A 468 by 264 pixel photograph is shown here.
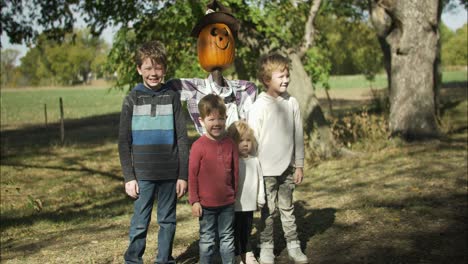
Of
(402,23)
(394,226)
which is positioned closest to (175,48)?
(402,23)

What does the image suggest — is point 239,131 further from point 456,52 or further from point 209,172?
point 456,52

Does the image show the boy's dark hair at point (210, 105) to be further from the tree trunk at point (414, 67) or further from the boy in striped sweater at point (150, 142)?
the tree trunk at point (414, 67)

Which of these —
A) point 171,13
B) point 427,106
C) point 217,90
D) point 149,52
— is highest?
point 171,13

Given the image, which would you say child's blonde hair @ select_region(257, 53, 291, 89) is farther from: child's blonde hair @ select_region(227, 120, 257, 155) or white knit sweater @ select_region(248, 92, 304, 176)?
child's blonde hair @ select_region(227, 120, 257, 155)

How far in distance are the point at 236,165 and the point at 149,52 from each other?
1041mm

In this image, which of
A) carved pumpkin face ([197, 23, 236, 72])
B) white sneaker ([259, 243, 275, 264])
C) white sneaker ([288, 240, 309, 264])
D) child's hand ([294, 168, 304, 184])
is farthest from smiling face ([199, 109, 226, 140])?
white sneaker ([288, 240, 309, 264])

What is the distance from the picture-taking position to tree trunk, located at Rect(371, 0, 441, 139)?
1071 centimetres

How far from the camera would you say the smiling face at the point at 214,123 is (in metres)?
4.07

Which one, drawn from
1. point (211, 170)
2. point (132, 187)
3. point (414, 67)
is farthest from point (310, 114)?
point (132, 187)

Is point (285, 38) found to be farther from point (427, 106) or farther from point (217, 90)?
point (217, 90)

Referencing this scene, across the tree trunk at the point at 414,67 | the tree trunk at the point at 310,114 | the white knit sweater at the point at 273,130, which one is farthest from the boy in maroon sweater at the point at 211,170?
the tree trunk at the point at 414,67

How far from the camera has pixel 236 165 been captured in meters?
4.20

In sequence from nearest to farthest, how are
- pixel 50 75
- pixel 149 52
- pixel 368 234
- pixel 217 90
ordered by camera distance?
pixel 149 52 → pixel 217 90 → pixel 368 234 → pixel 50 75

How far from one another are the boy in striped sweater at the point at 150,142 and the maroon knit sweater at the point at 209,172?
6.0 inches
